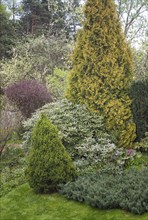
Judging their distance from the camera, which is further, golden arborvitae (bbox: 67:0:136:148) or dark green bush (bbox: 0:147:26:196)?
golden arborvitae (bbox: 67:0:136:148)

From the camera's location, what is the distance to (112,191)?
15.5ft

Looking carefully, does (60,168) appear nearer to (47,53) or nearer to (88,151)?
(88,151)

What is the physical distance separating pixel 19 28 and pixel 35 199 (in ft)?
70.1

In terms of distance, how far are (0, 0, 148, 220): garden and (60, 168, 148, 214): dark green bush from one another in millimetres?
15

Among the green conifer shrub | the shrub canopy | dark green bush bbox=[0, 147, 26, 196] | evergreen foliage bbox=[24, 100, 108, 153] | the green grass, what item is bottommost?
the green grass

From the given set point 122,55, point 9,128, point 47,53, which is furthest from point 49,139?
point 47,53

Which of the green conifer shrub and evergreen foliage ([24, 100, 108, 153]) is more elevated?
evergreen foliage ([24, 100, 108, 153])

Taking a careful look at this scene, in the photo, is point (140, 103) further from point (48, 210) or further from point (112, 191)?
point (48, 210)

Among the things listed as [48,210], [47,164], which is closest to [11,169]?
[47,164]

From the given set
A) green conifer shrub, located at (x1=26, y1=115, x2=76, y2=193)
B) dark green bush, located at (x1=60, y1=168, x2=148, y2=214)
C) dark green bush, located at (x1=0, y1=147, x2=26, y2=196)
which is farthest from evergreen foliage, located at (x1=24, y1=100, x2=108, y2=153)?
dark green bush, located at (x1=60, y1=168, x2=148, y2=214)

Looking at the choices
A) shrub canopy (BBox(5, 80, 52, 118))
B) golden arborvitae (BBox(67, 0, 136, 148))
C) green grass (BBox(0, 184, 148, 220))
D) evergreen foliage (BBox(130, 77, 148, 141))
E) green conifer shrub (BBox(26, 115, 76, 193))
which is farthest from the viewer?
shrub canopy (BBox(5, 80, 52, 118))

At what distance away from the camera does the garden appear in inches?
186

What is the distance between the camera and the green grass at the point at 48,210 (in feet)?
14.4

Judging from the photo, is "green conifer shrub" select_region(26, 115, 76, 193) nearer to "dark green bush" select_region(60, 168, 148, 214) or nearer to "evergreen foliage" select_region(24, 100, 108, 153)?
"dark green bush" select_region(60, 168, 148, 214)
